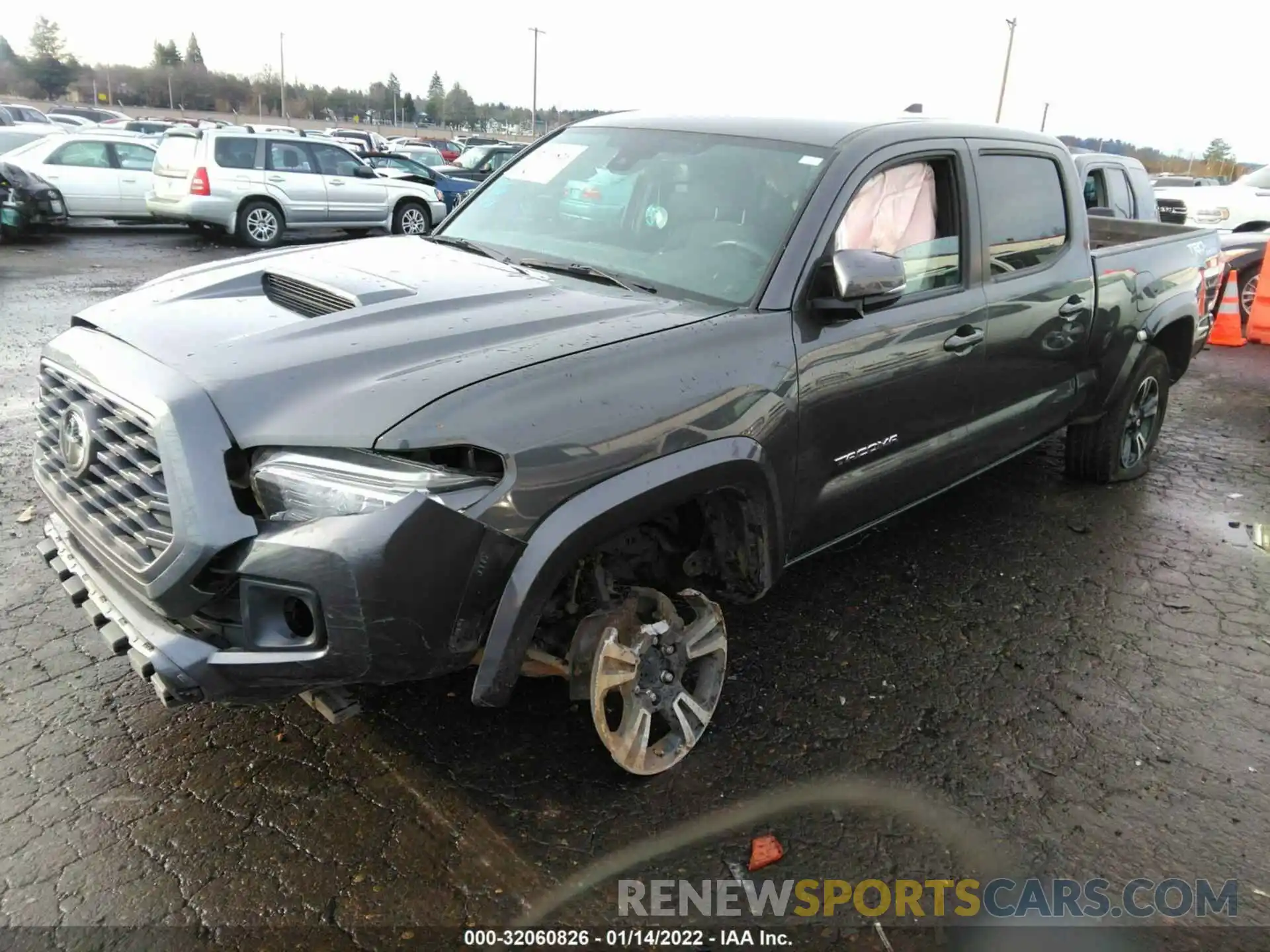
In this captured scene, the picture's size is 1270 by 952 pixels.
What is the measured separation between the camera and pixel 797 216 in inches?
122

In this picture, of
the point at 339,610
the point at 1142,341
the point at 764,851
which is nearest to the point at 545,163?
the point at 339,610

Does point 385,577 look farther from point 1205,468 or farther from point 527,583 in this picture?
point 1205,468

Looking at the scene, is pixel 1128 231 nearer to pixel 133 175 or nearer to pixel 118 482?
pixel 118 482

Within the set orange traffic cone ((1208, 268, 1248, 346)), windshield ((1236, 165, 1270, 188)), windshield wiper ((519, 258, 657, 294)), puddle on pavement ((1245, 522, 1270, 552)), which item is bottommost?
puddle on pavement ((1245, 522, 1270, 552))

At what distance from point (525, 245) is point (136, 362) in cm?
155

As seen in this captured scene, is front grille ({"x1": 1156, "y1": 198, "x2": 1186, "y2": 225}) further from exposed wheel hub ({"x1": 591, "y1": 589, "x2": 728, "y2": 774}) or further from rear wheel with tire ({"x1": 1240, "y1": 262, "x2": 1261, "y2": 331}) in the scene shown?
exposed wheel hub ({"x1": 591, "y1": 589, "x2": 728, "y2": 774})

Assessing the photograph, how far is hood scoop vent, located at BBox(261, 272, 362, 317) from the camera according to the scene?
2768 mm

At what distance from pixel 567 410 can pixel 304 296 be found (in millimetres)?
1091

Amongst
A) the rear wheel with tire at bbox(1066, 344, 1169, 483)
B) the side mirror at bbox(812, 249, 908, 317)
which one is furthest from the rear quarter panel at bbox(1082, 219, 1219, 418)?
the side mirror at bbox(812, 249, 908, 317)

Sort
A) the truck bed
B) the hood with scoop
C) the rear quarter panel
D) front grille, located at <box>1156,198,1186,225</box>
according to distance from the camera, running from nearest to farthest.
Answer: the hood with scoop → the rear quarter panel → the truck bed → front grille, located at <box>1156,198,1186,225</box>

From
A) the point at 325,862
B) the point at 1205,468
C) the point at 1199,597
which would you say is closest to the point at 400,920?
the point at 325,862

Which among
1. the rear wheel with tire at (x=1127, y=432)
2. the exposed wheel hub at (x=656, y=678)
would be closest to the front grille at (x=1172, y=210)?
the rear wheel with tire at (x=1127, y=432)

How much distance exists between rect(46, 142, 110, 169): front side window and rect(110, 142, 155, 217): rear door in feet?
0.51

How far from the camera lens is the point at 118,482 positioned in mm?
2414
